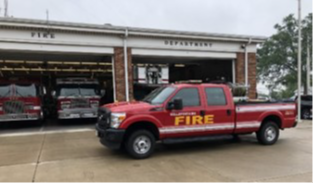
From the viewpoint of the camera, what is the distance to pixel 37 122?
15914mm

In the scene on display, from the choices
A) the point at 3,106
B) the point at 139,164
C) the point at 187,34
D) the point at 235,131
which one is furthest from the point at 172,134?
the point at 3,106

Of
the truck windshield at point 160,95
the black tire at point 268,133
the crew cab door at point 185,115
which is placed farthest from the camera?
the black tire at point 268,133

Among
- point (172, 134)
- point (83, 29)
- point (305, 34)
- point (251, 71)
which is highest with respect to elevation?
point (305, 34)

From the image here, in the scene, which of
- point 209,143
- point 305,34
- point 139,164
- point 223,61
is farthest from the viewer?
point 305,34

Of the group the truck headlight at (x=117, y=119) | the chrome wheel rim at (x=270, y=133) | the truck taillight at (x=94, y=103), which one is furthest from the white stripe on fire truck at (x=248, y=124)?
the truck taillight at (x=94, y=103)

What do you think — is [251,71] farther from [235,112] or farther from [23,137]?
[23,137]

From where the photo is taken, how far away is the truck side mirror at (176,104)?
7941 mm

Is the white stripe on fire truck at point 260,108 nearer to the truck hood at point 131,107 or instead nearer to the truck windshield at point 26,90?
the truck hood at point 131,107

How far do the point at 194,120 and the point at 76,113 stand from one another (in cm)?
853

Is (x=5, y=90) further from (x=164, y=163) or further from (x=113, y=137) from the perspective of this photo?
(x=164, y=163)

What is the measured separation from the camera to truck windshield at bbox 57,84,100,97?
15.5 m

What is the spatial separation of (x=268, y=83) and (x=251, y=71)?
802 inches

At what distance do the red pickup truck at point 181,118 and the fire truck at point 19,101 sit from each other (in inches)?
288

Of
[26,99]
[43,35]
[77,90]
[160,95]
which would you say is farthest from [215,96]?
[26,99]
